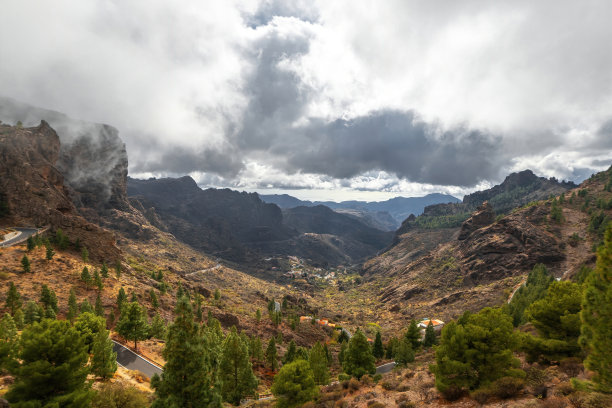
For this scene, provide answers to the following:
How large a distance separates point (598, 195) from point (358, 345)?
701 feet

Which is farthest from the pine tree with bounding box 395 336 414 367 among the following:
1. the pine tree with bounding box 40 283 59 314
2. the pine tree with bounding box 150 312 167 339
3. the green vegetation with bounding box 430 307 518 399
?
the pine tree with bounding box 40 283 59 314

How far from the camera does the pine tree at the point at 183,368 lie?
16625mm

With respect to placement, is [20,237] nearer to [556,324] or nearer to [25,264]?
[25,264]

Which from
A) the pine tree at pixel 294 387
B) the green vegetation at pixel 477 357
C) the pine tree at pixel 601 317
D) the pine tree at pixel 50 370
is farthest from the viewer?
the pine tree at pixel 294 387

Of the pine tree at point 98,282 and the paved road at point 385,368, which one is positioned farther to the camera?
the pine tree at point 98,282

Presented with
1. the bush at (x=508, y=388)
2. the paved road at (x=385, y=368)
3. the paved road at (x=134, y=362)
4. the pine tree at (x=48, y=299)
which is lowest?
the paved road at (x=385, y=368)

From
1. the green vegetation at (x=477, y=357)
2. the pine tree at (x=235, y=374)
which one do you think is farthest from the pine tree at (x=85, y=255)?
the green vegetation at (x=477, y=357)

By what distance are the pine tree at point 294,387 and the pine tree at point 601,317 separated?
22730 mm

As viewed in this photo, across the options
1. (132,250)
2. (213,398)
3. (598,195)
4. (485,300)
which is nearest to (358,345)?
(213,398)

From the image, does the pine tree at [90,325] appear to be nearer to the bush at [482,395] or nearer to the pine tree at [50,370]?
the pine tree at [50,370]

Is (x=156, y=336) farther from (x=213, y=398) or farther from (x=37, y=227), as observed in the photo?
(x=37, y=227)

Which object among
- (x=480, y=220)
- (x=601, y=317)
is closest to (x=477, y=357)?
(x=601, y=317)

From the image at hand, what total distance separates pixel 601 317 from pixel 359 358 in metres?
30.7

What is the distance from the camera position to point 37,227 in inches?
3312
